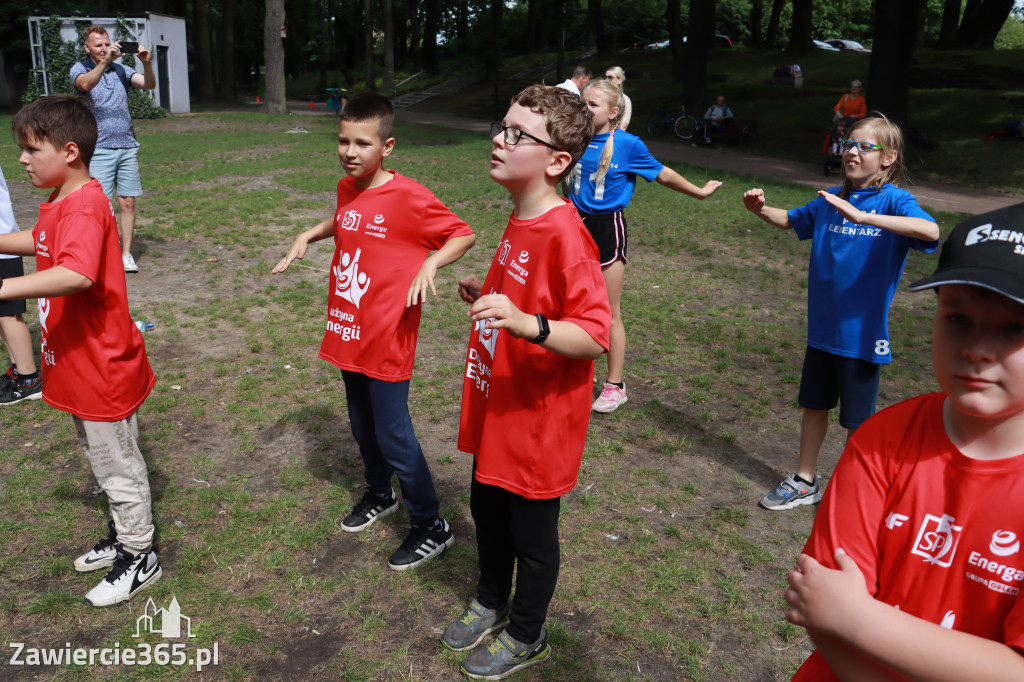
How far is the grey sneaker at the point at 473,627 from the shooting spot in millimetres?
3154

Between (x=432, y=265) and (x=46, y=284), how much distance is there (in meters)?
1.43

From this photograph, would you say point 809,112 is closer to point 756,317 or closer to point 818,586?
point 756,317

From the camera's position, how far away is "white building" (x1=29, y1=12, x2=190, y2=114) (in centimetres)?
2741

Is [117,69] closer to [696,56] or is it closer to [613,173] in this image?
[613,173]

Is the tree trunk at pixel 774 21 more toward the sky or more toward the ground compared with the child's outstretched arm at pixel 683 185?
more toward the sky

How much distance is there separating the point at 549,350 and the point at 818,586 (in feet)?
4.38

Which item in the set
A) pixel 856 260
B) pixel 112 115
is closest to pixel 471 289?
pixel 856 260

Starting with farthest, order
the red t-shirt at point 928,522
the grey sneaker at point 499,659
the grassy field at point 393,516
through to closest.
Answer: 1. the grassy field at point 393,516
2. the grey sneaker at point 499,659
3. the red t-shirt at point 928,522

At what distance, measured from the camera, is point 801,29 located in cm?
3588

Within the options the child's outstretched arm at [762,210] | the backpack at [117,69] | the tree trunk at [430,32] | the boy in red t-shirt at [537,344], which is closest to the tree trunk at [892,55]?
the child's outstretched arm at [762,210]

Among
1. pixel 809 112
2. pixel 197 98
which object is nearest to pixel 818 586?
pixel 809 112

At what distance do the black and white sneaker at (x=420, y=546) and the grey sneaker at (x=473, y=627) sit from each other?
0.53m

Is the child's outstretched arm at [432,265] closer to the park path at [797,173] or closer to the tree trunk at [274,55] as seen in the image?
the park path at [797,173]

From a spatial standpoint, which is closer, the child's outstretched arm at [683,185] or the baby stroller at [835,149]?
the child's outstretched arm at [683,185]
